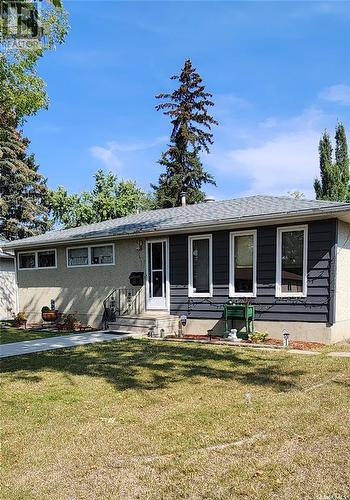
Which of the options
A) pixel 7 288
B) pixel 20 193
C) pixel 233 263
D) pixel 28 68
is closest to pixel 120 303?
pixel 233 263

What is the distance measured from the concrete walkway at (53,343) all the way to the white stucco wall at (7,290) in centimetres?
821

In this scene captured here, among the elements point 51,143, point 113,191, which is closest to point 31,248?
point 51,143

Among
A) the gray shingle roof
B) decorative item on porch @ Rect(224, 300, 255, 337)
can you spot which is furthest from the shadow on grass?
the gray shingle roof

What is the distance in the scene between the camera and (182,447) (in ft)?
12.0

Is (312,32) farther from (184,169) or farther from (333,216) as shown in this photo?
(184,169)

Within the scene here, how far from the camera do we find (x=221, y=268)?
35.9 feet

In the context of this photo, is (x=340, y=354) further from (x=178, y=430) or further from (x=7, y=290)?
(x=7, y=290)

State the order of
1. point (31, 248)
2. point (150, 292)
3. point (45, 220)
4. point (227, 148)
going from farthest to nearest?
point (45, 220) → point (227, 148) → point (31, 248) → point (150, 292)

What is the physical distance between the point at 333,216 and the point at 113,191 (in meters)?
28.1

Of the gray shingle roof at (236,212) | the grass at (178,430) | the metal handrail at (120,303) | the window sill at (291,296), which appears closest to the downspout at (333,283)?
the window sill at (291,296)

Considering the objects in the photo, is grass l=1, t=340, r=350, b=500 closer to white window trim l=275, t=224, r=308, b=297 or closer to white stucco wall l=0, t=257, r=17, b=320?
white window trim l=275, t=224, r=308, b=297

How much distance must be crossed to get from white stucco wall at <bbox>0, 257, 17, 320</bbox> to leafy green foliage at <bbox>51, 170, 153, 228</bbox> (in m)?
15.5

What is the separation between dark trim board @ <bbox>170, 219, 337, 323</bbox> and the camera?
364 inches

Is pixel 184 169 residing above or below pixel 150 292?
above
